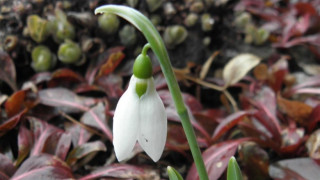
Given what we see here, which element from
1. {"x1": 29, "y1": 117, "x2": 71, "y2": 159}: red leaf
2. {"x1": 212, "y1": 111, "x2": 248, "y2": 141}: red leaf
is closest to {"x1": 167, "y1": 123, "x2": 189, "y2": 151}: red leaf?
{"x1": 212, "y1": 111, "x2": 248, "y2": 141}: red leaf

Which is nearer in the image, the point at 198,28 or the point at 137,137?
the point at 137,137

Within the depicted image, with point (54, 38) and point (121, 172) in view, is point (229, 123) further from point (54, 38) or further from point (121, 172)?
point (54, 38)

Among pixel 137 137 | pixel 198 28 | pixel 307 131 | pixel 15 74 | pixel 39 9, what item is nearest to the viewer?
pixel 137 137

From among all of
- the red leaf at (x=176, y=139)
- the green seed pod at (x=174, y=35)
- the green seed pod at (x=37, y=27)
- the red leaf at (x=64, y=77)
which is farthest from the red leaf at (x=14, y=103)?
the green seed pod at (x=174, y=35)

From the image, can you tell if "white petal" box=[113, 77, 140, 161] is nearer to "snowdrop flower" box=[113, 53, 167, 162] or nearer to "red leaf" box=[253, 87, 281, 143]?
"snowdrop flower" box=[113, 53, 167, 162]

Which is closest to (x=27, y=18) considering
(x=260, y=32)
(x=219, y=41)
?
(x=219, y=41)

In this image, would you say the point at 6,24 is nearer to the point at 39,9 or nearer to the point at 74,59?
the point at 39,9

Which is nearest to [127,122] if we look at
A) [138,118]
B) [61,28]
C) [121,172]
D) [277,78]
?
[138,118]

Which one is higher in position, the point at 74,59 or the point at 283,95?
the point at 74,59
